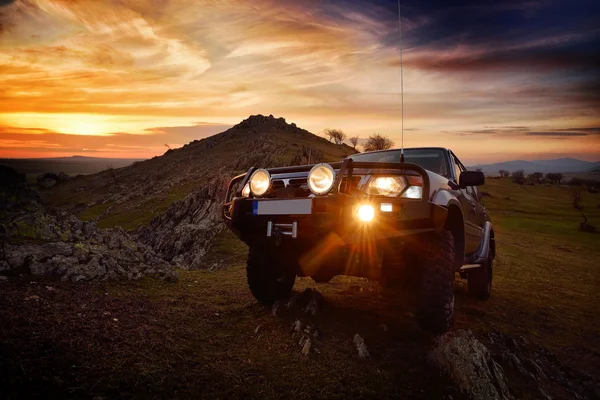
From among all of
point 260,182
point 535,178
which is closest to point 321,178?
point 260,182

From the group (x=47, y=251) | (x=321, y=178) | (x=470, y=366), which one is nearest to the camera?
(x=470, y=366)

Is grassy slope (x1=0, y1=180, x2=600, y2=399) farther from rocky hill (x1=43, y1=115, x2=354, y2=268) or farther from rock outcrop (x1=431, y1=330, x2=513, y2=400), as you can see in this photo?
rocky hill (x1=43, y1=115, x2=354, y2=268)

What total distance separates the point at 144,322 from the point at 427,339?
10.7 feet

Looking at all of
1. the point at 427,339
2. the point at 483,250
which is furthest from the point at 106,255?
the point at 483,250

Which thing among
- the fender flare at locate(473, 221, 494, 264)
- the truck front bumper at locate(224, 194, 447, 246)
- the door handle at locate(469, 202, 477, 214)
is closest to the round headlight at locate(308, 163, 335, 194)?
the truck front bumper at locate(224, 194, 447, 246)

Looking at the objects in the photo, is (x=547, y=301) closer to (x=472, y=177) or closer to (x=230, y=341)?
(x=472, y=177)

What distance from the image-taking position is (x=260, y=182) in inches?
192

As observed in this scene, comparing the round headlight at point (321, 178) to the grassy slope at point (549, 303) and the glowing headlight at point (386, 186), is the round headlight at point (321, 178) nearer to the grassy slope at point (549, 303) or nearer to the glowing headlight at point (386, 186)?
the glowing headlight at point (386, 186)

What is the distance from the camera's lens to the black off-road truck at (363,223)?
402 cm

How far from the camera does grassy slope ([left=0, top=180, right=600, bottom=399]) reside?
3.18m

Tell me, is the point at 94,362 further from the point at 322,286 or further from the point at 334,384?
the point at 322,286

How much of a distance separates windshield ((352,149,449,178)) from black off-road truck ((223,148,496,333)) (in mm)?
601

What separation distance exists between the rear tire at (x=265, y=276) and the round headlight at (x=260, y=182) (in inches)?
38.9

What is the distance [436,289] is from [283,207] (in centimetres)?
188
